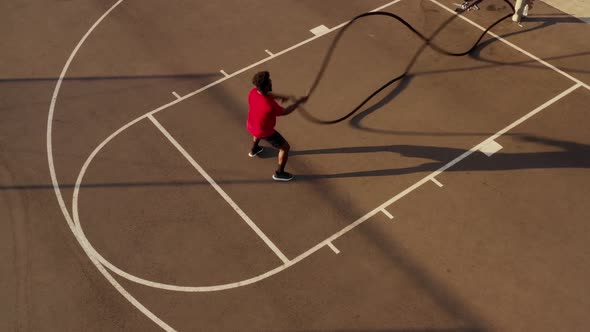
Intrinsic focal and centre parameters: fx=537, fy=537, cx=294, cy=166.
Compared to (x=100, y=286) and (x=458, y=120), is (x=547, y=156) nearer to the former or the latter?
(x=458, y=120)

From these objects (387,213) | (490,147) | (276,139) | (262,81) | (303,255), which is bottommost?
(303,255)

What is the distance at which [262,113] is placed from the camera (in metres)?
9.77

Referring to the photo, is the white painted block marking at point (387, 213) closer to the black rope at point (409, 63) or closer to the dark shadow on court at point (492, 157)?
the dark shadow on court at point (492, 157)

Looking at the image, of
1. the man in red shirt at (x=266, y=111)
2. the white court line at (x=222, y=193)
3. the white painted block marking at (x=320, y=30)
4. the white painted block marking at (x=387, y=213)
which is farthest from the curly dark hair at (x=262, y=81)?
the white painted block marking at (x=320, y=30)

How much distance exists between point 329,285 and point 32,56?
32.8 ft

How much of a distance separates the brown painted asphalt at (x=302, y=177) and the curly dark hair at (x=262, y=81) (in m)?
2.01

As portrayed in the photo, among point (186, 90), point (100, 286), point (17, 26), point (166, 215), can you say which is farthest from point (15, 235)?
point (17, 26)

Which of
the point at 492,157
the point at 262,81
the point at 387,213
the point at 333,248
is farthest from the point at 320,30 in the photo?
the point at 333,248

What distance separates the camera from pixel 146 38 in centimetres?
1423

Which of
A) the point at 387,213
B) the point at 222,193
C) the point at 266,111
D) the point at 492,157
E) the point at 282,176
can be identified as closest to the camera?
the point at 266,111

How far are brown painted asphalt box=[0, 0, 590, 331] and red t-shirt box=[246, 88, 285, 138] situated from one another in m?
1.16

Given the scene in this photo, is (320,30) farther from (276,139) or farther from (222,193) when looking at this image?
(222,193)

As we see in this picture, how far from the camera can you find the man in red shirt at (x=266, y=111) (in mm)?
9523

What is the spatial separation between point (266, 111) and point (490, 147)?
191 inches
